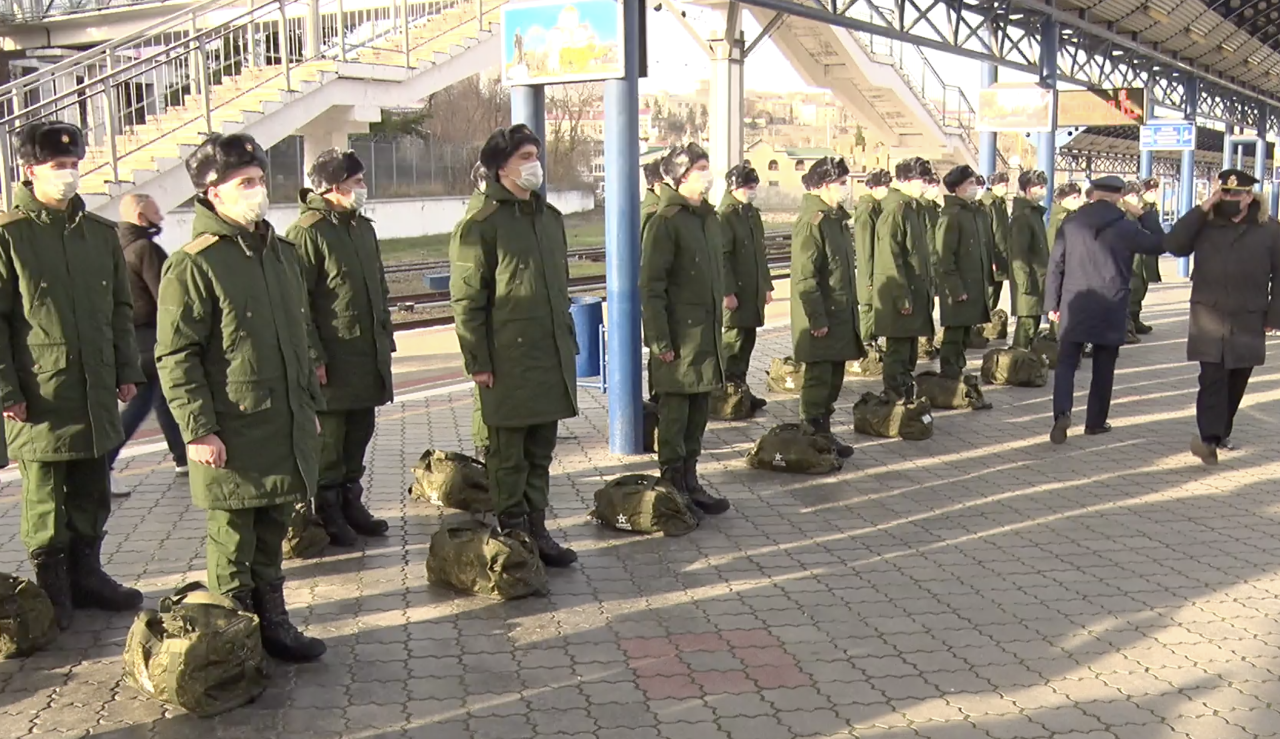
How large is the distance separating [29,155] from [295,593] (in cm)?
209

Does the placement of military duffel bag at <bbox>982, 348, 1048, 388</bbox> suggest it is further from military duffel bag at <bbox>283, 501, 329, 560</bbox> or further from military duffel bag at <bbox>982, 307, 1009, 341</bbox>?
military duffel bag at <bbox>283, 501, 329, 560</bbox>

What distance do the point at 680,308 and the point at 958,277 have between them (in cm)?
413

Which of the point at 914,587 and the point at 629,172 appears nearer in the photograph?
the point at 914,587

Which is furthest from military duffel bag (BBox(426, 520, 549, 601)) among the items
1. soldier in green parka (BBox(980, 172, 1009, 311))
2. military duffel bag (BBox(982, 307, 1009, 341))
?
military duffel bag (BBox(982, 307, 1009, 341))

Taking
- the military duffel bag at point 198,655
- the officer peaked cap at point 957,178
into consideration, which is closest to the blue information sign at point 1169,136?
the officer peaked cap at point 957,178

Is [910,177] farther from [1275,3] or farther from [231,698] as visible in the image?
[1275,3]

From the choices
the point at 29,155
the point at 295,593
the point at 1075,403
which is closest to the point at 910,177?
the point at 1075,403

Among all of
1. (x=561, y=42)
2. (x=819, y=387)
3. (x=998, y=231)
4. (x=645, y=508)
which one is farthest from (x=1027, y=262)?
(x=645, y=508)

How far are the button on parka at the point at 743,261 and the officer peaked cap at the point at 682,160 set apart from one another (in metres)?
1.94

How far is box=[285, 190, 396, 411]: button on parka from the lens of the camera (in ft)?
18.8

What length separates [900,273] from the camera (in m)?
8.79

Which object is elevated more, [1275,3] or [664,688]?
[1275,3]

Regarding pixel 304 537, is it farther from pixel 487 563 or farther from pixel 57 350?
pixel 57 350

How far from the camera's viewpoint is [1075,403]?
9.74 metres
